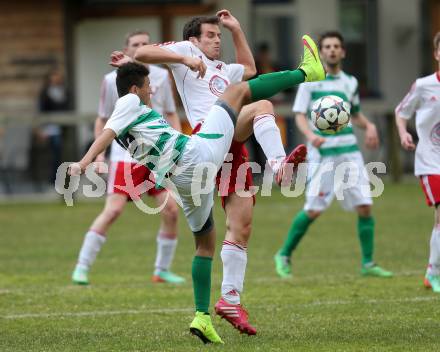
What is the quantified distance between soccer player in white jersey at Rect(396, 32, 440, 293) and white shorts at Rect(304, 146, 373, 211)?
163cm

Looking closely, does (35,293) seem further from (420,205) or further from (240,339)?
(420,205)

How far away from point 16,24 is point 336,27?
21.7 feet

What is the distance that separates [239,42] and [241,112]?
68 cm

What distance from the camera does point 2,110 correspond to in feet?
77.5

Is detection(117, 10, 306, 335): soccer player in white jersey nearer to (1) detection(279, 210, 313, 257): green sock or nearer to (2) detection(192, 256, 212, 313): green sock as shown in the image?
(2) detection(192, 256, 212, 313): green sock

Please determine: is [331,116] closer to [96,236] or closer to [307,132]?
[307,132]

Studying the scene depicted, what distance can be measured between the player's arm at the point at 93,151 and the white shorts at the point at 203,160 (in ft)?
1.60

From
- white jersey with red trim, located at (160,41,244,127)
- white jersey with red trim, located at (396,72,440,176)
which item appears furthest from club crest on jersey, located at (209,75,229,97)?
white jersey with red trim, located at (396,72,440,176)

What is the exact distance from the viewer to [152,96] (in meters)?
10.9

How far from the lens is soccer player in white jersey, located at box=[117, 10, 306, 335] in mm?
7652

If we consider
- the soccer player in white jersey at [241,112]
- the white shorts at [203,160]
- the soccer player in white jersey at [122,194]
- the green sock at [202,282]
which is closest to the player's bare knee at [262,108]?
the soccer player in white jersey at [241,112]

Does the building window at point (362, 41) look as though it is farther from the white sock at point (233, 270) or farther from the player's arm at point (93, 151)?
the player's arm at point (93, 151)

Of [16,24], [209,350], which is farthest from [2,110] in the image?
[209,350]

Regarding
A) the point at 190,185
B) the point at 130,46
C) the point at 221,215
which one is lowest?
the point at 221,215
